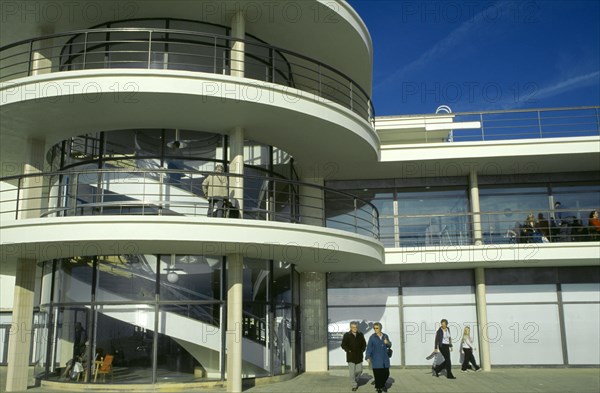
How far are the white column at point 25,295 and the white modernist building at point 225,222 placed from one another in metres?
0.05

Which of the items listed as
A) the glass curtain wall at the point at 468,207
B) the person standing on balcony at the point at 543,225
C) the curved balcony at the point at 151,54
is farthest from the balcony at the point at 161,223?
the person standing on balcony at the point at 543,225

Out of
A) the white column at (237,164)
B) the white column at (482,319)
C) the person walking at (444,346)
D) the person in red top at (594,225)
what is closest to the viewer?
the white column at (237,164)

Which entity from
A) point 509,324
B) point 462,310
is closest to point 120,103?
point 462,310

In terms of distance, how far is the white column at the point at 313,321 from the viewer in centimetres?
1842

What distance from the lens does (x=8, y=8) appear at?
14.5 metres

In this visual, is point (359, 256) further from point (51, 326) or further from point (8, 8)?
point (8, 8)

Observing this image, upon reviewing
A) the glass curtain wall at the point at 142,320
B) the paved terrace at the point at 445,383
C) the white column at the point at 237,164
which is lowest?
the paved terrace at the point at 445,383

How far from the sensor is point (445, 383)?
1563 cm

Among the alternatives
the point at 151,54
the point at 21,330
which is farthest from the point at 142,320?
the point at 151,54

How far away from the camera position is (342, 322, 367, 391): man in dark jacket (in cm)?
1470

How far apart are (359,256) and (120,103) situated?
21.9 ft

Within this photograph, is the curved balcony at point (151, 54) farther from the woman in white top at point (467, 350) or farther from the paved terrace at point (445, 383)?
the woman in white top at point (467, 350)

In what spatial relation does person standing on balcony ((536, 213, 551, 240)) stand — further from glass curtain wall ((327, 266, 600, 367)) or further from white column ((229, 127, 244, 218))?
white column ((229, 127, 244, 218))

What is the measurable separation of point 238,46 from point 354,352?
7.94 m
